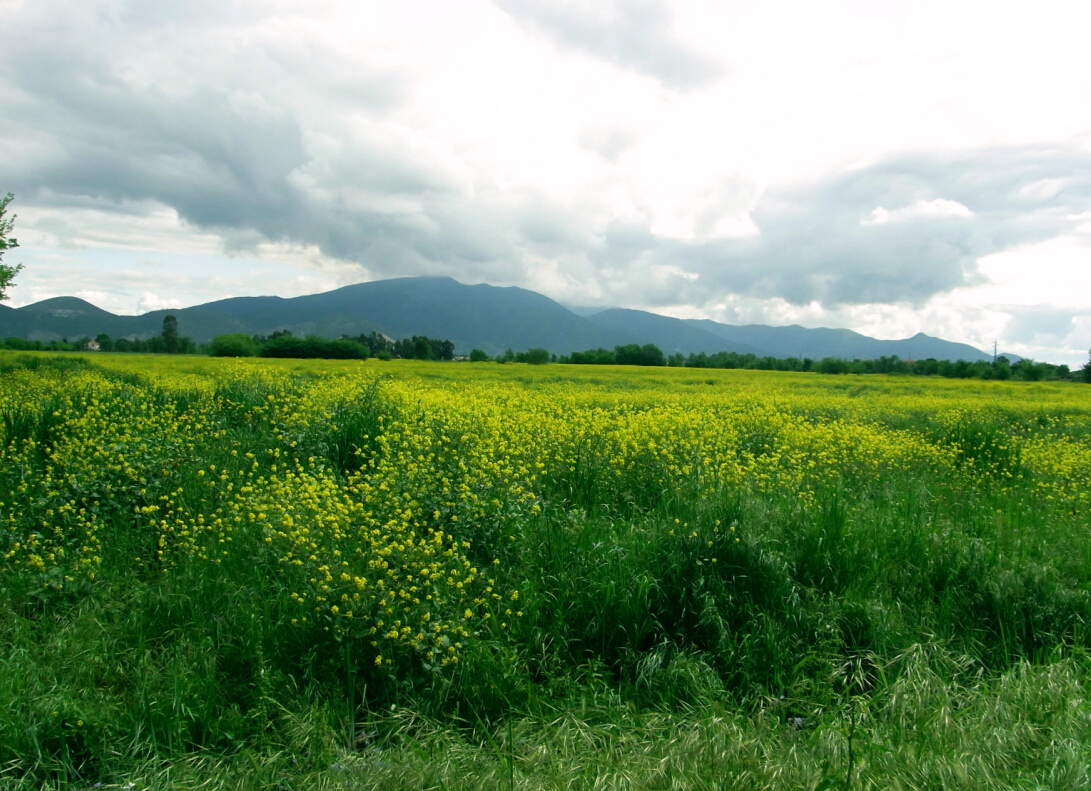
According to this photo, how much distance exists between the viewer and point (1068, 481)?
8438 mm

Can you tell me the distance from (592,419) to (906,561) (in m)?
4.93

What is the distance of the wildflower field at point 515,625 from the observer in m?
3.33

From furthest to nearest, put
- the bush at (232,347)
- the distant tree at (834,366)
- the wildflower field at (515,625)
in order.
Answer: the distant tree at (834,366), the bush at (232,347), the wildflower field at (515,625)

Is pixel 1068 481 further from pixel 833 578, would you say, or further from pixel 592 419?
pixel 592 419

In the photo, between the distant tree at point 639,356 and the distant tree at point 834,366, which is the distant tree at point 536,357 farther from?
the distant tree at point 834,366

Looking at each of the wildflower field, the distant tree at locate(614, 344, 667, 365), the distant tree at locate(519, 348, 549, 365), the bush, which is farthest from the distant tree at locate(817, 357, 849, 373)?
the wildflower field

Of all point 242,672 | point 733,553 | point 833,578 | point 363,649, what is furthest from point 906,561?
point 242,672

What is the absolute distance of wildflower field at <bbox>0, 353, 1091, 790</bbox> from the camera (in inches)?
131

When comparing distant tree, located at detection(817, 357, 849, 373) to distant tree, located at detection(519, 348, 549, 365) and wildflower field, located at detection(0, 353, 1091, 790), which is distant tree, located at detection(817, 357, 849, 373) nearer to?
distant tree, located at detection(519, 348, 549, 365)

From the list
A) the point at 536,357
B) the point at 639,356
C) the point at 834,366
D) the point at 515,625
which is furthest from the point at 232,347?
the point at 515,625

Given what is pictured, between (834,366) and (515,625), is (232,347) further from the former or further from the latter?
(515,625)

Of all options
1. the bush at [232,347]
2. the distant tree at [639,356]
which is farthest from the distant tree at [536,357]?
the bush at [232,347]

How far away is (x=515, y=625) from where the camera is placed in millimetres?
4398

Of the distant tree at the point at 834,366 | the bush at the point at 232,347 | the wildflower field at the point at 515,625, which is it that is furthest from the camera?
the distant tree at the point at 834,366
